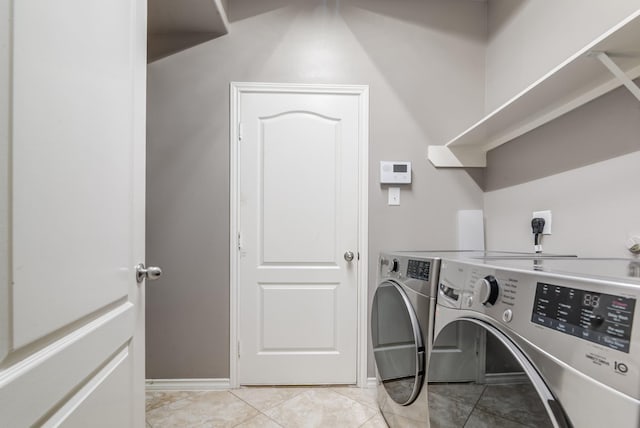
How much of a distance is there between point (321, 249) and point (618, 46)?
1.56 m

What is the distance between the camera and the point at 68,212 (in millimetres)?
567

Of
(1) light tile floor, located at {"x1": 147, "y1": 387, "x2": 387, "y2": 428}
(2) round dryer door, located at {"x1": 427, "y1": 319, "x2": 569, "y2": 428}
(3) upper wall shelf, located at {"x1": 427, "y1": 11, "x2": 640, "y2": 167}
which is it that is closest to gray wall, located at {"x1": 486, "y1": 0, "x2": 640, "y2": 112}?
(3) upper wall shelf, located at {"x1": 427, "y1": 11, "x2": 640, "y2": 167}

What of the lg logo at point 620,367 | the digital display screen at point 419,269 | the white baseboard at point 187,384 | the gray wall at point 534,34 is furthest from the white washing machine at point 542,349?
the white baseboard at point 187,384

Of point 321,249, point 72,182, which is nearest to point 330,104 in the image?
point 321,249

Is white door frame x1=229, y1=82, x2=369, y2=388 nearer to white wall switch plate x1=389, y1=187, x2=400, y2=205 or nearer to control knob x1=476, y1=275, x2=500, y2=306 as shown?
white wall switch plate x1=389, y1=187, x2=400, y2=205

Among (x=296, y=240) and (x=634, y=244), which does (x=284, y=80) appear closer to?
(x=296, y=240)

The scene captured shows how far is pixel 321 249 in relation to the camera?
76.1 inches

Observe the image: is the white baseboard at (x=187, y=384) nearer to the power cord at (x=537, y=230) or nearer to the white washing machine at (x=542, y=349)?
the white washing machine at (x=542, y=349)

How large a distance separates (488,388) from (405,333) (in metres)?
0.51

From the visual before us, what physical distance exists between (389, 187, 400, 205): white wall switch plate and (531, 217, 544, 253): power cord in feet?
2.44

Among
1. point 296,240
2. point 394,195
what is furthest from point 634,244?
point 296,240

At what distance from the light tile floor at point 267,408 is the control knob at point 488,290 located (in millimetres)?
1193

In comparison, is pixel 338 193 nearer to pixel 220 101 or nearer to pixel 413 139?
pixel 413 139

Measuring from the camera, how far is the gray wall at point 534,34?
4.09ft
